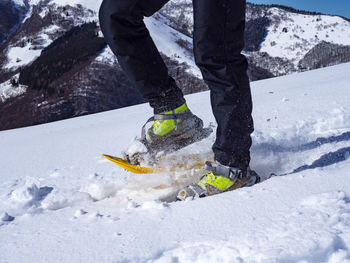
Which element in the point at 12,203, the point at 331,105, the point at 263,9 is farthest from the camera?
the point at 263,9

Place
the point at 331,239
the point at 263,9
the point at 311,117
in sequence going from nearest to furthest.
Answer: the point at 331,239 < the point at 311,117 < the point at 263,9

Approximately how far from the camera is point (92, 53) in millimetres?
61125

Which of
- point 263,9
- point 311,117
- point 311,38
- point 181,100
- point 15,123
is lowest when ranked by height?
point 15,123

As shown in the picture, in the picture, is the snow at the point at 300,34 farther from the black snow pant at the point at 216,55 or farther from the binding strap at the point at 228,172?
the binding strap at the point at 228,172

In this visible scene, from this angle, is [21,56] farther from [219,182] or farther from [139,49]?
[219,182]

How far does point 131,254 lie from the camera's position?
710 millimetres

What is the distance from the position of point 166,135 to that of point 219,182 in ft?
1.40

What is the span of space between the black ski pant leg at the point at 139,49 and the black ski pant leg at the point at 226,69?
28 centimetres

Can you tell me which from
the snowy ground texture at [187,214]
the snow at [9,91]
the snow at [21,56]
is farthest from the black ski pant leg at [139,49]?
the snow at [21,56]

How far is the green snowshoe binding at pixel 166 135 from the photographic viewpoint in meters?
1.41

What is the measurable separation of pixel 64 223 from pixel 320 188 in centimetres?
86

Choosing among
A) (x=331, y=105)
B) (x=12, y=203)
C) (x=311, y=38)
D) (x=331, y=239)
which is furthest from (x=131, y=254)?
(x=311, y=38)

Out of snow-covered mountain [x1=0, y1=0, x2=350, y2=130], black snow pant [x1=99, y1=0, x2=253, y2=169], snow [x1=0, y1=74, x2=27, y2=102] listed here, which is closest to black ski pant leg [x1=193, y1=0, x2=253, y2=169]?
black snow pant [x1=99, y1=0, x2=253, y2=169]

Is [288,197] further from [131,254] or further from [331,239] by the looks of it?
[131,254]
